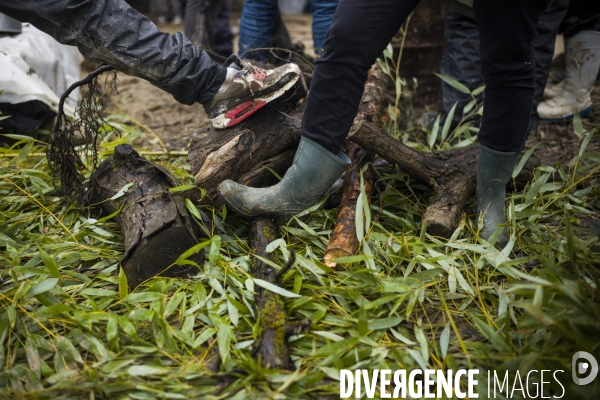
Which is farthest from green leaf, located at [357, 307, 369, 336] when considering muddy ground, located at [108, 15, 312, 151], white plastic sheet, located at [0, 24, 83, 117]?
white plastic sheet, located at [0, 24, 83, 117]

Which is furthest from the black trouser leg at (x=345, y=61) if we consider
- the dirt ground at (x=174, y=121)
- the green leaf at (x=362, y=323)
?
the dirt ground at (x=174, y=121)

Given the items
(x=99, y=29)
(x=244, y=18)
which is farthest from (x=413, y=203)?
(x=244, y=18)

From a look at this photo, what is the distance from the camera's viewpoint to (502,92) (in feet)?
6.35

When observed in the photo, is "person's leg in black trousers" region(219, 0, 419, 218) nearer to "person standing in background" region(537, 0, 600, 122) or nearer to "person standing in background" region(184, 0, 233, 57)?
"person standing in background" region(537, 0, 600, 122)

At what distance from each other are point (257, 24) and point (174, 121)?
0.89 meters

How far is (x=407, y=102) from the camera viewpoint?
3371mm

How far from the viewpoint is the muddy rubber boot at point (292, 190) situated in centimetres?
204

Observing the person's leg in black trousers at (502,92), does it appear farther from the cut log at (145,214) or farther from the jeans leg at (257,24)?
the jeans leg at (257,24)

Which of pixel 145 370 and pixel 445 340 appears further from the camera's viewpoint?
pixel 445 340

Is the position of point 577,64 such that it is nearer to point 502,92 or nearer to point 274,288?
point 502,92

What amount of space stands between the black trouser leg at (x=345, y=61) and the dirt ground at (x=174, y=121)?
112cm

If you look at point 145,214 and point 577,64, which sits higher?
point 577,64

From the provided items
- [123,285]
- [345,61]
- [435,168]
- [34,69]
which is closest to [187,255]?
[123,285]

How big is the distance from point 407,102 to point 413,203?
1163 millimetres
